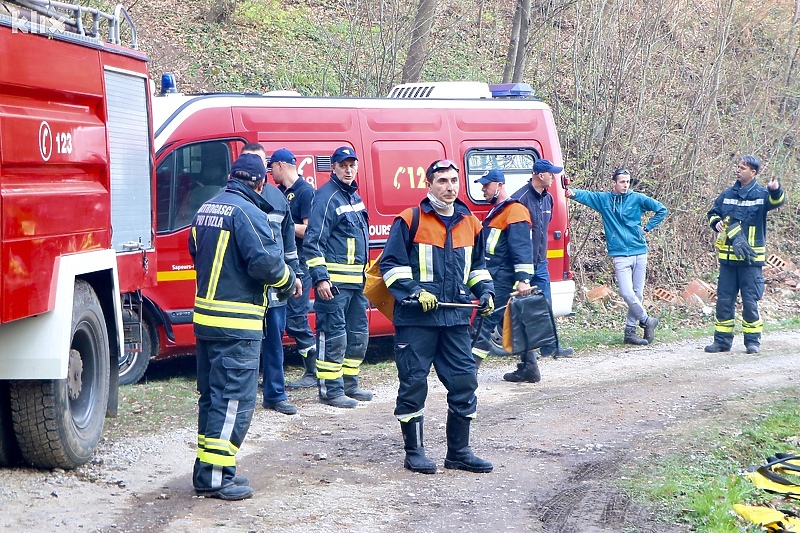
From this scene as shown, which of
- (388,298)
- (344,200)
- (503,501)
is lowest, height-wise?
(503,501)

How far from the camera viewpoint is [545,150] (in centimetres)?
1076

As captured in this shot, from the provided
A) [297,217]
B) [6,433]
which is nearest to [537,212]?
[297,217]

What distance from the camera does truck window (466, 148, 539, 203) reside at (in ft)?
33.7

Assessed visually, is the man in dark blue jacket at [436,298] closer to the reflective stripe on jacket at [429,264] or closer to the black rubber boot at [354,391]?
the reflective stripe on jacket at [429,264]

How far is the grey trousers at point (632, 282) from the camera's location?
37.1 ft

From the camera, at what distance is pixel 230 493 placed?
5277 millimetres

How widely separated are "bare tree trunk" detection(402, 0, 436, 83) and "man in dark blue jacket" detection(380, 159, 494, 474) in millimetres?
8997

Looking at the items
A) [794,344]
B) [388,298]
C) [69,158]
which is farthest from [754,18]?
[69,158]

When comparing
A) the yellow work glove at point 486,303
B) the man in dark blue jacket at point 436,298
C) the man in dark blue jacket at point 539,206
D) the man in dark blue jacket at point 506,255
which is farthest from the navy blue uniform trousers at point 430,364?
the man in dark blue jacket at point 539,206


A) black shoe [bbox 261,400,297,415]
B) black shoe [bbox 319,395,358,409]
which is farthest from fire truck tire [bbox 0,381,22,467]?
black shoe [bbox 319,395,358,409]

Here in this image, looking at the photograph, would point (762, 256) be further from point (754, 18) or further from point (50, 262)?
point (754, 18)

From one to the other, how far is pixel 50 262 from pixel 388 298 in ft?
6.91

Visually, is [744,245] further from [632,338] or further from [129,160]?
[129,160]

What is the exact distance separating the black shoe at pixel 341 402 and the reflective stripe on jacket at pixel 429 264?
2.03 meters
